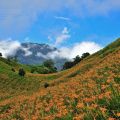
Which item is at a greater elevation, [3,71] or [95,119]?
[3,71]

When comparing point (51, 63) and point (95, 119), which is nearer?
point (95, 119)

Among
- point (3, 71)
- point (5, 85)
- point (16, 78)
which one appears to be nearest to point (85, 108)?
point (5, 85)

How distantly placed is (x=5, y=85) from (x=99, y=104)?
53879 mm

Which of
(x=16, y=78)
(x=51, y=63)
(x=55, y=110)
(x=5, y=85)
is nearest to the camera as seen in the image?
(x=55, y=110)

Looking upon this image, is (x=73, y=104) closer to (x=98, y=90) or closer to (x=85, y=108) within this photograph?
(x=98, y=90)

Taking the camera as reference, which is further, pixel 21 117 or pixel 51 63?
pixel 51 63

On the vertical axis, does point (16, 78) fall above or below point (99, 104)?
above

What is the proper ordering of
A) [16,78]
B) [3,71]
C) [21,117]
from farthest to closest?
[3,71] < [16,78] < [21,117]

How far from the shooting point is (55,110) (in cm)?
1395

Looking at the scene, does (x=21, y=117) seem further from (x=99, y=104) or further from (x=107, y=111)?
(x=107, y=111)

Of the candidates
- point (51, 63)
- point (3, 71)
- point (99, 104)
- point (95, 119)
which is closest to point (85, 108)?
point (99, 104)

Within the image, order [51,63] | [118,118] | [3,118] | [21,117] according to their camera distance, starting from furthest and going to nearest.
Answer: [51,63]
[3,118]
[21,117]
[118,118]

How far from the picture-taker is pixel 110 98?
453 inches

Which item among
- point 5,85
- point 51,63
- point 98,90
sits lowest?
point 98,90
